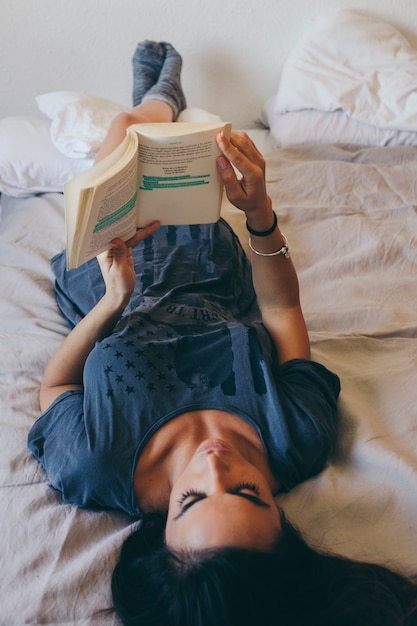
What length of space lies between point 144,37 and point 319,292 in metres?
1.20

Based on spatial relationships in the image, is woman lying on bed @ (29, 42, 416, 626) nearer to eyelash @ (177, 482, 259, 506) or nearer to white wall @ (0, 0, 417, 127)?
eyelash @ (177, 482, 259, 506)

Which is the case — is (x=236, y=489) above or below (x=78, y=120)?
below

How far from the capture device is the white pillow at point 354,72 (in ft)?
5.79

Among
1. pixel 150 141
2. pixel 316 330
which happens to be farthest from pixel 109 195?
pixel 316 330

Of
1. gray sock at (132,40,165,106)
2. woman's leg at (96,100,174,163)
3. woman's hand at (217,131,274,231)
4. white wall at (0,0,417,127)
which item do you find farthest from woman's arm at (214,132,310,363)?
white wall at (0,0,417,127)

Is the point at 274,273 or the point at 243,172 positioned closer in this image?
the point at 243,172

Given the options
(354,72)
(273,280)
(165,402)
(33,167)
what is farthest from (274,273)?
(354,72)

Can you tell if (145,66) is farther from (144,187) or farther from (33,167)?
(144,187)

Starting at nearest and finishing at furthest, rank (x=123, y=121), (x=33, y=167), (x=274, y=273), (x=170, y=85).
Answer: (x=274, y=273), (x=123, y=121), (x=33, y=167), (x=170, y=85)

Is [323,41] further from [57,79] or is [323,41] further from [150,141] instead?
[150,141]

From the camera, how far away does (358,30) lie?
1.88 metres

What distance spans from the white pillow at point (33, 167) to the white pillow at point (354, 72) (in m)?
0.71

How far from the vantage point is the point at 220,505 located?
0.74 meters

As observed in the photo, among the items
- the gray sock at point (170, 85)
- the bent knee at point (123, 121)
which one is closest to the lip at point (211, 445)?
the bent knee at point (123, 121)
